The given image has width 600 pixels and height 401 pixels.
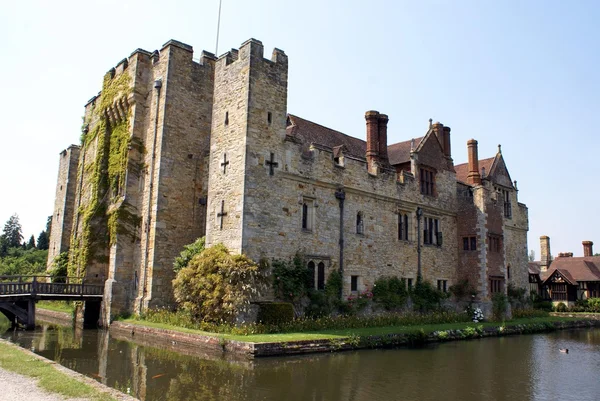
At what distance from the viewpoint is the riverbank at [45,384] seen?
29.5 ft

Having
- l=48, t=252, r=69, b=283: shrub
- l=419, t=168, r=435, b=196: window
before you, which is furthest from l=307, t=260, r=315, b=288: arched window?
l=48, t=252, r=69, b=283: shrub

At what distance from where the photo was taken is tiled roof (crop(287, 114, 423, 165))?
96.1ft

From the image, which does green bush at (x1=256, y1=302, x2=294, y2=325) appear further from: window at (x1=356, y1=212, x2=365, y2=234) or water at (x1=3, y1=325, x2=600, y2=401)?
window at (x1=356, y1=212, x2=365, y2=234)

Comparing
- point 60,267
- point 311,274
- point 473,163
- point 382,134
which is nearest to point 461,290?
point 473,163

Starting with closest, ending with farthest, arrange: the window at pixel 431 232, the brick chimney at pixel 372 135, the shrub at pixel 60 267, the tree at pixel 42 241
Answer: the brick chimney at pixel 372 135 → the window at pixel 431 232 → the shrub at pixel 60 267 → the tree at pixel 42 241

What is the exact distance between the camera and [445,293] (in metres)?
30.0

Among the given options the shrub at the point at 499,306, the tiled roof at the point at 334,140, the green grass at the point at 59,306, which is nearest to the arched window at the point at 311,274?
the tiled roof at the point at 334,140

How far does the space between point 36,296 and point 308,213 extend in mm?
14090

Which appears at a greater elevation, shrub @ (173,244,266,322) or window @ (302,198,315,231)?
window @ (302,198,315,231)

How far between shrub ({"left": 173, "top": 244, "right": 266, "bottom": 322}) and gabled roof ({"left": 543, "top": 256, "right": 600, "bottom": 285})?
39798mm

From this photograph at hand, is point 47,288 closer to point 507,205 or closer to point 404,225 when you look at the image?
point 404,225

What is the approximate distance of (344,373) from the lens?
1406 centimetres

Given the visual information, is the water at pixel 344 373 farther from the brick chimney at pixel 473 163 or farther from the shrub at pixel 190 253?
the brick chimney at pixel 473 163

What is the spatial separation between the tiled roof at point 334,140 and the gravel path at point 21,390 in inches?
793
